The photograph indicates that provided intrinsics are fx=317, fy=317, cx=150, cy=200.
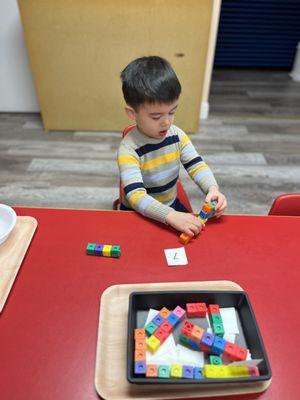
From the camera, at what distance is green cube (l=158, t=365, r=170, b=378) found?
53 cm

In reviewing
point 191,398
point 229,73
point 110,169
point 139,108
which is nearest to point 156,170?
point 139,108

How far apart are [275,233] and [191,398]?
1.61 feet

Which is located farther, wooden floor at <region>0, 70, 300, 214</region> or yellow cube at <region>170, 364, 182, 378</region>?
wooden floor at <region>0, 70, 300, 214</region>

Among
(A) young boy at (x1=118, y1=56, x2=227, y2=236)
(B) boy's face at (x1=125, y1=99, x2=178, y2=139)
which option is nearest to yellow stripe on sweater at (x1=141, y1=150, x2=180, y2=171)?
(A) young boy at (x1=118, y1=56, x2=227, y2=236)

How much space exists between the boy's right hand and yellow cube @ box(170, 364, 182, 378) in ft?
1.13

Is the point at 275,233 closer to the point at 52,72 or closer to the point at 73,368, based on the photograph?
the point at 73,368

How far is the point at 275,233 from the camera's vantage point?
86 centimetres

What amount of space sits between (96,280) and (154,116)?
0.48 meters

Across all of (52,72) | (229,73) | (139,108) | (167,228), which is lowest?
(229,73)

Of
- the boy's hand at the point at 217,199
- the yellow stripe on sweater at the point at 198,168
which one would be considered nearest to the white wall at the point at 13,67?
the yellow stripe on sweater at the point at 198,168

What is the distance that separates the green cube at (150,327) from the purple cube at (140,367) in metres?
0.07

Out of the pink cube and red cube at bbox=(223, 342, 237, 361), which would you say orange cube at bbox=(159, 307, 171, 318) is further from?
red cube at bbox=(223, 342, 237, 361)

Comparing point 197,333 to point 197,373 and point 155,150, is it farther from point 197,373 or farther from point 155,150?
point 155,150

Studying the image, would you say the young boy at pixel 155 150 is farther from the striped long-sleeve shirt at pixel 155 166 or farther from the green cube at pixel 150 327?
the green cube at pixel 150 327
